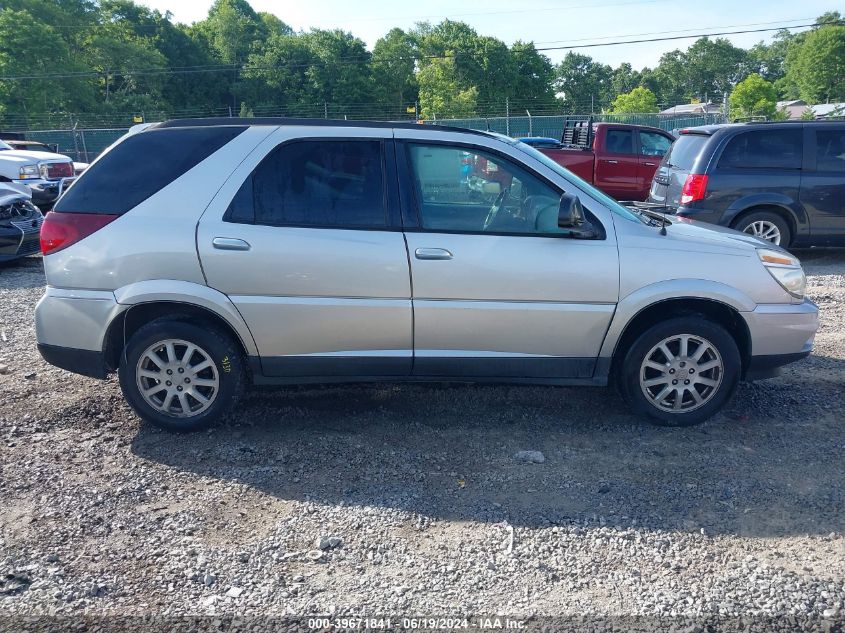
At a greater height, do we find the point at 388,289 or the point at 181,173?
the point at 181,173

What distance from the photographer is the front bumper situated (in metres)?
4.52

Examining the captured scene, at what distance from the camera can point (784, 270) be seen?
459 centimetres

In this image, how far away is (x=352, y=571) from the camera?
3.19 m

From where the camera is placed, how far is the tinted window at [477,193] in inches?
174

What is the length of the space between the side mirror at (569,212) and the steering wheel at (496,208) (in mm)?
358

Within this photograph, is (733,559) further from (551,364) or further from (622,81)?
(622,81)

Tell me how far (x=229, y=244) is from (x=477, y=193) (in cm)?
152

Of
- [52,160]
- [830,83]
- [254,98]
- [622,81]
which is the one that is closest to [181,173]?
[52,160]

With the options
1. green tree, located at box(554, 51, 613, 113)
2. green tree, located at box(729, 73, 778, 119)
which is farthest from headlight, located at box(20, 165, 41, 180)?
green tree, located at box(554, 51, 613, 113)

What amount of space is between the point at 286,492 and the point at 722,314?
115 inches

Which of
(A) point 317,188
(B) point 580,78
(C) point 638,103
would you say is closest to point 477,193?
(A) point 317,188

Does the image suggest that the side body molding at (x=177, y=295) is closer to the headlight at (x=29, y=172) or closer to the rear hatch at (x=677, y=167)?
the rear hatch at (x=677, y=167)

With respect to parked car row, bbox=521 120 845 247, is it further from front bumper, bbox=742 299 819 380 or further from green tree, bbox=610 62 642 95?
green tree, bbox=610 62 642 95

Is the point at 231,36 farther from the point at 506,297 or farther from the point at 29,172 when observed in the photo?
the point at 506,297
